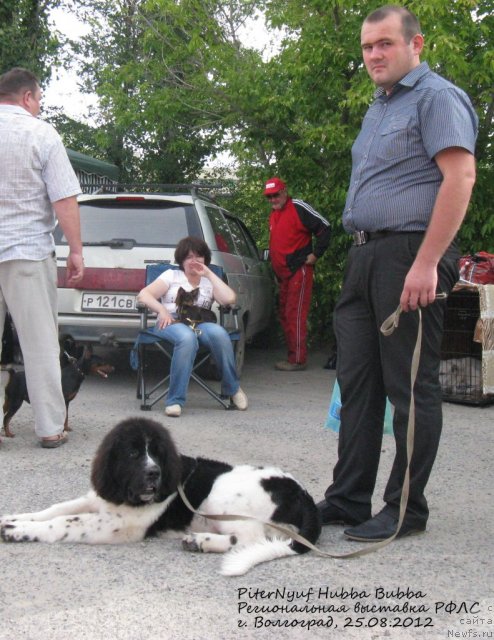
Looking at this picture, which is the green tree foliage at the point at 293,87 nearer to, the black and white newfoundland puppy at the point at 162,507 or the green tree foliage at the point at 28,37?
the green tree foliage at the point at 28,37

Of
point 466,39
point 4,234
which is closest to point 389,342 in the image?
point 4,234

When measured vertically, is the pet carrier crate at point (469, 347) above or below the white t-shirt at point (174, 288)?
below

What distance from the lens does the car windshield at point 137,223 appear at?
283 inches

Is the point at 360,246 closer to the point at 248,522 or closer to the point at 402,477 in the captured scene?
the point at 402,477

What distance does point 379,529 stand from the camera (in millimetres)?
3359

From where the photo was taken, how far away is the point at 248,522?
10.7ft

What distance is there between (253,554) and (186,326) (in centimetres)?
344

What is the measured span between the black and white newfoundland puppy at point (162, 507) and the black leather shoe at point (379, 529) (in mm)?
195

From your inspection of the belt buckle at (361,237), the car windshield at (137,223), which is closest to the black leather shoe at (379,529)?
the belt buckle at (361,237)

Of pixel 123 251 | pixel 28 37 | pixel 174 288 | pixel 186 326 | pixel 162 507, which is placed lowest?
pixel 162 507

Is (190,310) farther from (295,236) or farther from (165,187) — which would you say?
(295,236)

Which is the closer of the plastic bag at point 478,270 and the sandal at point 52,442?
the sandal at point 52,442

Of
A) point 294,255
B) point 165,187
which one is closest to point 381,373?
point 165,187

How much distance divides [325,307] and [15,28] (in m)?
8.94
